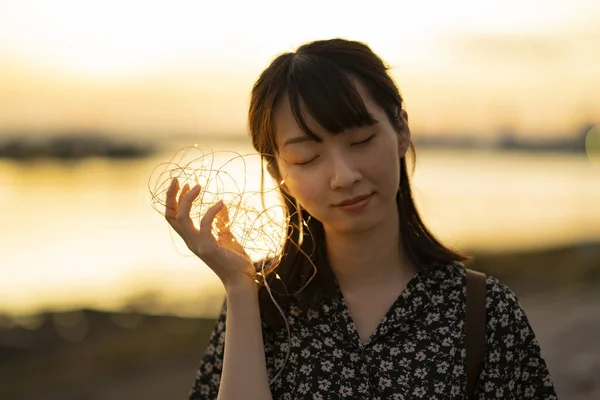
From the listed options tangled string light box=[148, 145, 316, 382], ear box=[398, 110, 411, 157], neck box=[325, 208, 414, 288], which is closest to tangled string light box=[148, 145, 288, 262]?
tangled string light box=[148, 145, 316, 382]

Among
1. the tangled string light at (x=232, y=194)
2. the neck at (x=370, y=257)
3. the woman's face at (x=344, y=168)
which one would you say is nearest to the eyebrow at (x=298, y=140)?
the woman's face at (x=344, y=168)

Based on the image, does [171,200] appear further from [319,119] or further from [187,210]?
[319,119]

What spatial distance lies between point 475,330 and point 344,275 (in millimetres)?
512

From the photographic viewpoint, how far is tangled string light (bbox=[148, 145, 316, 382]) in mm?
2602

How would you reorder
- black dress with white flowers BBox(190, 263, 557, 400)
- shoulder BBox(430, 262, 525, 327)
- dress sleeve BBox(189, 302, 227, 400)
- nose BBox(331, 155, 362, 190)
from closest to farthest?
nose BBox(331, 155, 362, 190)
black dress with white flowers BBox(190, 263, 557, 400)
shoulder BBox(430, 262, 525, 327)
dress sleeve BBox(189, 302, 227, 400)

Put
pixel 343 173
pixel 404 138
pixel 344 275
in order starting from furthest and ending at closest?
1. pixel 344 275
2. pixel 404 138
3. pixel 343 173

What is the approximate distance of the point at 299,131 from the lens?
2.42 metres

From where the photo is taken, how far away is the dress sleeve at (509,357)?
99.2 inches

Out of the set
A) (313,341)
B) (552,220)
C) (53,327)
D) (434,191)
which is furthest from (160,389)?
(434,191)

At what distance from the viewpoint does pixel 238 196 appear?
263 centimetres

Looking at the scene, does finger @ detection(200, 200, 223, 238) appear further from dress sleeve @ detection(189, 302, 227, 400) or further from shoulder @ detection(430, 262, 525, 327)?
shoulder @ detection(430, 262, 525, 327)

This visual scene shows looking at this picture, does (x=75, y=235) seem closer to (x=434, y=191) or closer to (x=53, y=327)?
(x=53, y=327)

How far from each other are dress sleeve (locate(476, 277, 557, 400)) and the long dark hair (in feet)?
0.83

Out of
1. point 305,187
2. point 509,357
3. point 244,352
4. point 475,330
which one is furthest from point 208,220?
point 509,357
